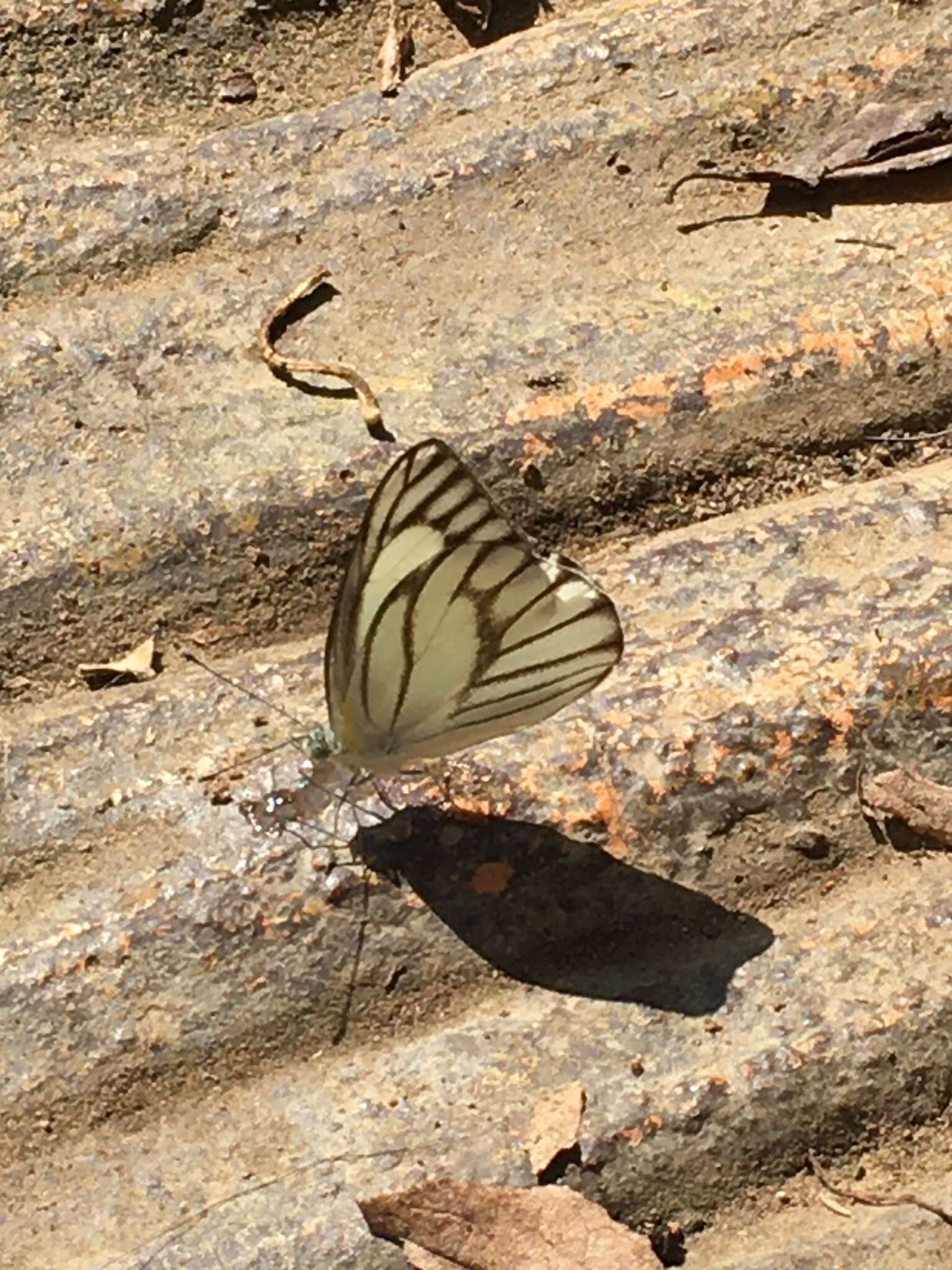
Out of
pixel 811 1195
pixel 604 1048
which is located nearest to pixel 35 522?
pixel 604 1048

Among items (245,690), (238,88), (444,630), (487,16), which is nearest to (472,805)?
(444,630)

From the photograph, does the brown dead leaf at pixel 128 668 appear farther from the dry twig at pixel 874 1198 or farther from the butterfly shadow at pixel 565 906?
the dry twig at pixel 874 1198

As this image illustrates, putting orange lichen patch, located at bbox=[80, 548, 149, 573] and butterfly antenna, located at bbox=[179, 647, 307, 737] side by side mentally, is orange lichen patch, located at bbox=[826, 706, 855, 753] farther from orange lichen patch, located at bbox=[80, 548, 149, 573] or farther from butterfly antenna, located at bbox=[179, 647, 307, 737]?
orange lichen patch, located at bbox=[80, 548, 149, 573]

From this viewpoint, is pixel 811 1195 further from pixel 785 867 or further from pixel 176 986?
pixel 176 986

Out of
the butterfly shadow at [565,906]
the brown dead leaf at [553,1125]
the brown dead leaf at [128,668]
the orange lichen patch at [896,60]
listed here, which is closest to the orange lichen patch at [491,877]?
the butterfly shadow at [565,906]

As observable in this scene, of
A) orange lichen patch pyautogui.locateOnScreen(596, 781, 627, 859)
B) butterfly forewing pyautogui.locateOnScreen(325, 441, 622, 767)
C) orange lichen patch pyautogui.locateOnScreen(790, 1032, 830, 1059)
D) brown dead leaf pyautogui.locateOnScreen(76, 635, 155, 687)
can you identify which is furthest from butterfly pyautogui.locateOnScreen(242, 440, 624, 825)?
orange lichen patch pyautogui.locateOnScreen(790, 1032, 830, 1059)
